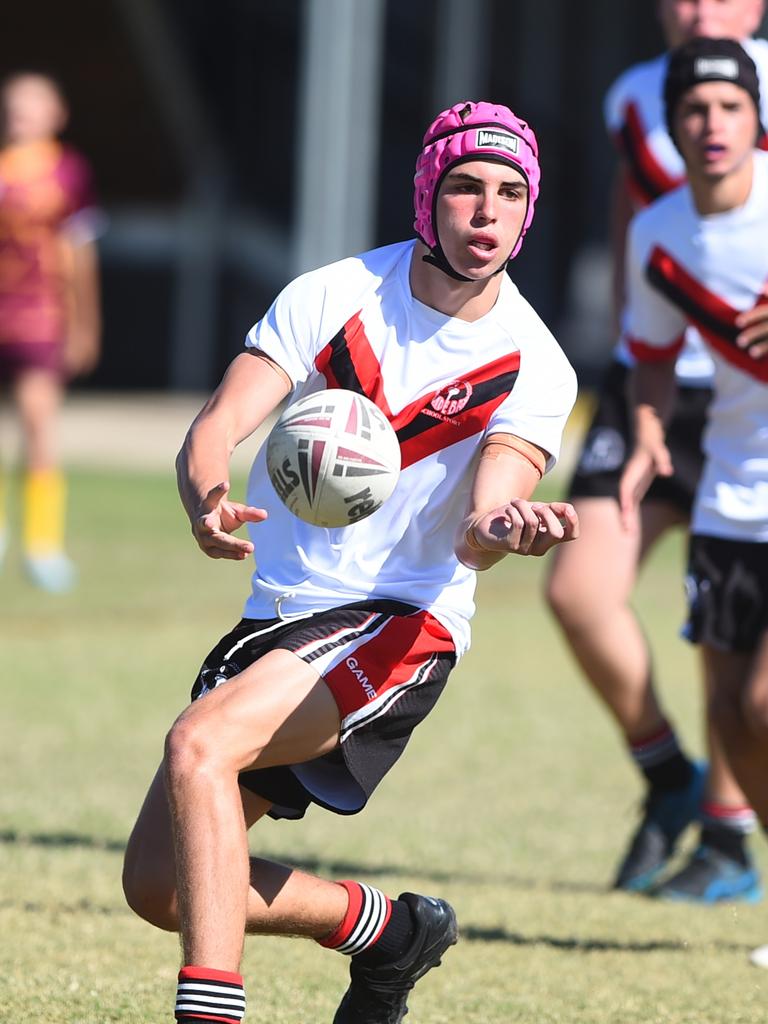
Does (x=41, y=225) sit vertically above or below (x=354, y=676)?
below

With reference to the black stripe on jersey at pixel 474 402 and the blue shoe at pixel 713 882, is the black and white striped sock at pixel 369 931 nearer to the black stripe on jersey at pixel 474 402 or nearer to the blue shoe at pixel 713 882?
the black stripe on jersey at pixel 474 402

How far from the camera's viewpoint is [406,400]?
12.5 ft

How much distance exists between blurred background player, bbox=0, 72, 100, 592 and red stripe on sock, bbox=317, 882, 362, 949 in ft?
24.5

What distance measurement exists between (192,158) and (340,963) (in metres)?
24.5

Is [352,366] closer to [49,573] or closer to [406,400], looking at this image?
[406,400]

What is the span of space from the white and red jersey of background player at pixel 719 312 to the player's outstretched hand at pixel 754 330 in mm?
29

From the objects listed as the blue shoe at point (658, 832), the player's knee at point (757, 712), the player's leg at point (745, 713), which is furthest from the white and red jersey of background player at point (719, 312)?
the blue shoe at point (658, 832)

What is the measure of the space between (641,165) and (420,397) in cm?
246

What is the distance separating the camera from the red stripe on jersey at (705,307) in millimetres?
4836

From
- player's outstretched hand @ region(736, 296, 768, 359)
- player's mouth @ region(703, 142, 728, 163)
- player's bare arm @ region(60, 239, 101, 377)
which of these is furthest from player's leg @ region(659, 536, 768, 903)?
player's bare arm @ region(60, 239, 101, 377)

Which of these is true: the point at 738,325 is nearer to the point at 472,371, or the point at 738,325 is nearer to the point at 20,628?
the point at 472,371

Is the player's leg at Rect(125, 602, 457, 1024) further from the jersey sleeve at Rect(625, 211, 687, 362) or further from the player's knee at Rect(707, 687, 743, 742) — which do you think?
the jersey sleeve at Rect(625, 211, 687, 362)

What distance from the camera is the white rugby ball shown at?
3561 millimetres

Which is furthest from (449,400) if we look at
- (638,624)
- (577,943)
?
(638,624)
